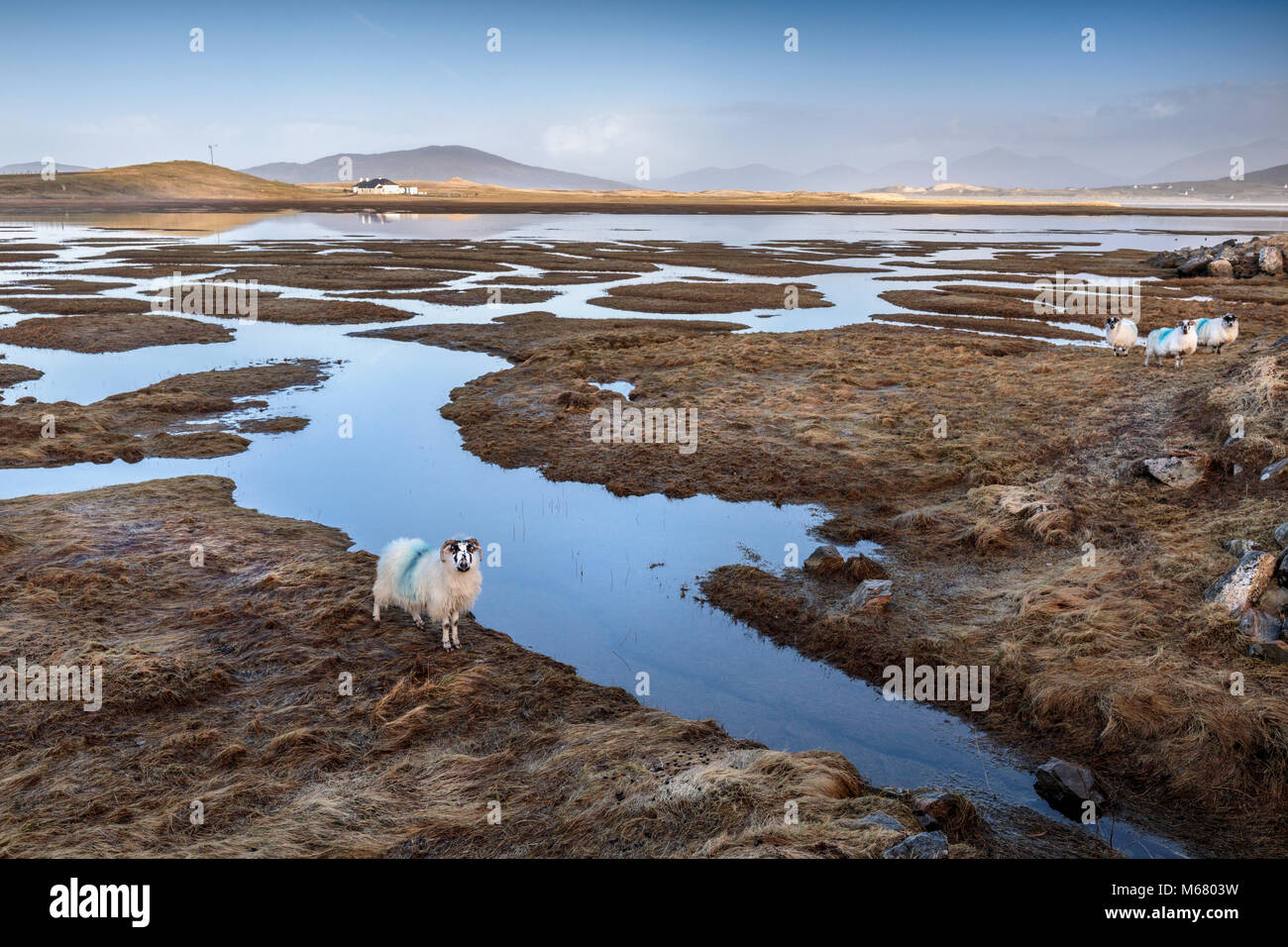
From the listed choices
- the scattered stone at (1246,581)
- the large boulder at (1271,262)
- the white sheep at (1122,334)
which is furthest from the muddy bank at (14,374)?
the large boulder at (1271,262)

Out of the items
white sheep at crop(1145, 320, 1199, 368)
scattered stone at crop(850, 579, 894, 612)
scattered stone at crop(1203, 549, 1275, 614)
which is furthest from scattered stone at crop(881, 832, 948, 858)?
white sheep at crop(1145, 320, 1199, 368)

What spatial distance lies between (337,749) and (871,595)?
6.82 meters

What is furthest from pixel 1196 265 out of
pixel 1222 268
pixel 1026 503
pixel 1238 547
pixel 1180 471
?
pixel 1238 547

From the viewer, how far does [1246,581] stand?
9203mm

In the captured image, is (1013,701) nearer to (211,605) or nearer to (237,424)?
(211,605)

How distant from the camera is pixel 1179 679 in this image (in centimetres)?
827

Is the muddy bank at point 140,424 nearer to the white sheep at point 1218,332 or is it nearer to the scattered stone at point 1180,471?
the scattered stone at point 1180,471

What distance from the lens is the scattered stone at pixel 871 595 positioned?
10523mm

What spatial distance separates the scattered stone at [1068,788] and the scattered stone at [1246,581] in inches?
142

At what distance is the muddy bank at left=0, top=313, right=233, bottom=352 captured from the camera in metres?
28.8

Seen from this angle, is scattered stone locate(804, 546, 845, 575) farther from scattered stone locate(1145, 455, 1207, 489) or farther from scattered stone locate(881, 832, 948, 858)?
scattered stone locate(881, 832, 948, 858)

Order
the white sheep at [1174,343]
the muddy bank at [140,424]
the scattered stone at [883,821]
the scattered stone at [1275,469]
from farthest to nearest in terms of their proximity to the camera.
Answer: the white sheep at [1174,343] < the muddy bank at [140,424] < the scattered stone at [1275,469] < the scattered stone at [883,821]
